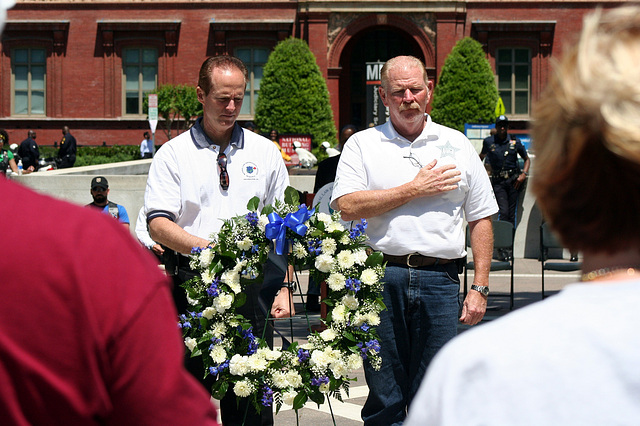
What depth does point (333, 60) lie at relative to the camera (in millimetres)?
36281

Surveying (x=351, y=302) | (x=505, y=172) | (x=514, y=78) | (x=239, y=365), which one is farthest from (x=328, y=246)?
(x=514, y=78)

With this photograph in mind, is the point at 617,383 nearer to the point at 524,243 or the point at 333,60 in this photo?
the point at 524,243

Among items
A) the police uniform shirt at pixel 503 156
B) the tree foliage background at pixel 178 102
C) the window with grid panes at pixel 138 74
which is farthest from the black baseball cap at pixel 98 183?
the window with grid panes at pixel 138 74

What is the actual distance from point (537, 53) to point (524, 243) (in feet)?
74.6

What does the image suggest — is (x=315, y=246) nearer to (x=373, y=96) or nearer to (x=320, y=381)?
(x=320, y=381)

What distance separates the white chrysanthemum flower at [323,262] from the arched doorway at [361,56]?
33.3m

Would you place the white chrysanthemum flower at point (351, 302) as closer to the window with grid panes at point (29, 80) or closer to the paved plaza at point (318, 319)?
the paved plaza at point (318, 319)

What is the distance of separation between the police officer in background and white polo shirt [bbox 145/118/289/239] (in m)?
11.4

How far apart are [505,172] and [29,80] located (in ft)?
90.2

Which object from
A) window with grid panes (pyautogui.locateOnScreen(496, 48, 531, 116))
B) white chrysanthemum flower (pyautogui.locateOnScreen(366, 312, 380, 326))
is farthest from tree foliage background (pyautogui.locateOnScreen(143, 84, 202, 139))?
white chrysanthemum flower (pyautogui.locateOnScreen(366, 312, 380, 326))

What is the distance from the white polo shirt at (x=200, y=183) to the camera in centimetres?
456

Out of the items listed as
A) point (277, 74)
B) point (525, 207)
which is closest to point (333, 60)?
point (277, 74)

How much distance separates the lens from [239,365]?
4.30m

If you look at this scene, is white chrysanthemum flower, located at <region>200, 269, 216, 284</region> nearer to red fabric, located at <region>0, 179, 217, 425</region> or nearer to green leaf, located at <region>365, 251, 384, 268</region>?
green leaf, located at <region>365, 251, 384, 268</region>
